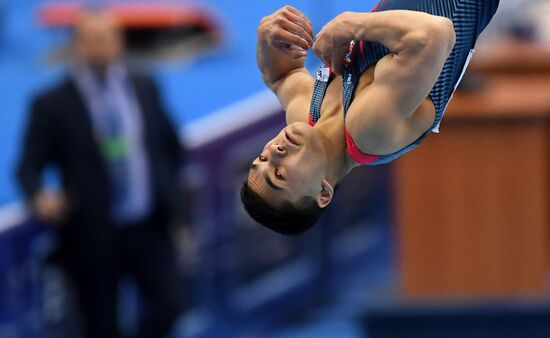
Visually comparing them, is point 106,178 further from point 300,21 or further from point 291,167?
point 300,21

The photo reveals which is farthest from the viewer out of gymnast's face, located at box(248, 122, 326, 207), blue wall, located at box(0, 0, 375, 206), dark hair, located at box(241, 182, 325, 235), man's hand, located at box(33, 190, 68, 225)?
blue wall, located at box(0, 0, 375, 206)

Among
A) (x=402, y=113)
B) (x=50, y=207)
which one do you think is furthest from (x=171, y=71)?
(x=402, y=113)

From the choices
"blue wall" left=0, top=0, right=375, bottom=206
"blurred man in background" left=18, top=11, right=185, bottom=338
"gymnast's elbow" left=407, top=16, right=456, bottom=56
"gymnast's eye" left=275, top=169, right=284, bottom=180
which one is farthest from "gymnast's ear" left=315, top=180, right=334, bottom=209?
"blue wall" left=0, top=0, right=375, bottom=206

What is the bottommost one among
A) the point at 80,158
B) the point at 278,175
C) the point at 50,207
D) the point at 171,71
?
the point at 171,71

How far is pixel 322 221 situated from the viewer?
23.9ft

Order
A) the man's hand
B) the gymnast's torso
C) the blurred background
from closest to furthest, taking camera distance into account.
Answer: the gymnast's torso → the man's hand → the blurred background

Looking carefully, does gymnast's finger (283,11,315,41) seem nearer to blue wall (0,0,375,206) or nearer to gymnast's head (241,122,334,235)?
gymnast's head (241,122,334,235)

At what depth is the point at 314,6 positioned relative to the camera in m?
5.87

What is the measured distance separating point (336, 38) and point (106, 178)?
3.02 metres

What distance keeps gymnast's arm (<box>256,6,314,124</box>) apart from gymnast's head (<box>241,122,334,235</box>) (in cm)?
14

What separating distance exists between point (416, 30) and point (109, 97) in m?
3.08

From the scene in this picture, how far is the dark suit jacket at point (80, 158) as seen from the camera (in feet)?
19.2

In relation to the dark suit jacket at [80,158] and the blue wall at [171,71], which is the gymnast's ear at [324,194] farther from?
the blue wall at [171,71]

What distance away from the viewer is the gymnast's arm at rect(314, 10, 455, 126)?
3043 millimetres
